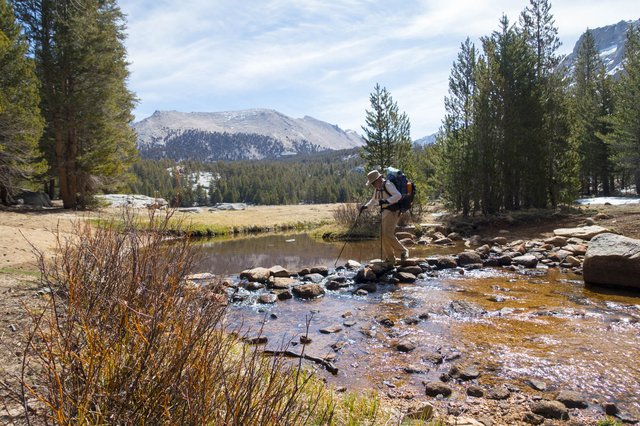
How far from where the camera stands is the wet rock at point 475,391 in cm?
465

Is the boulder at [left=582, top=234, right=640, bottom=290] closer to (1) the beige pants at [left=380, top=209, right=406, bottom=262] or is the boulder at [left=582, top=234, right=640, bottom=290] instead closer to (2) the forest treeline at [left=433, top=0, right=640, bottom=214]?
(1) the beige pants at [left=380, top=209, right=406, bottom=262]

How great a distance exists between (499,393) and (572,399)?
78cm

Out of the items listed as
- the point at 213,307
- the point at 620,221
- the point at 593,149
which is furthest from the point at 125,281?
the point at 593,149

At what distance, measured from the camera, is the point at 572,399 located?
4.44m

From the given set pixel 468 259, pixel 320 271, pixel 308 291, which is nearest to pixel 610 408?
pixel 308 291

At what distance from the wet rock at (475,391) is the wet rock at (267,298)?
17.7ft

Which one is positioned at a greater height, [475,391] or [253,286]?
[253,286]

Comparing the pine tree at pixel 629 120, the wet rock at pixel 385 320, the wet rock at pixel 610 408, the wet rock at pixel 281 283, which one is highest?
the pine tree at pixel 629 120

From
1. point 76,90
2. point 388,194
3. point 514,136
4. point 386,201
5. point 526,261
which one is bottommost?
Result: point 526,261

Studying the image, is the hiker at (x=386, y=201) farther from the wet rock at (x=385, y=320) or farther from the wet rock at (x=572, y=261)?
the wet rock at (x=572, y=261)

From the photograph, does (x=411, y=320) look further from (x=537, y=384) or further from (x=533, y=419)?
(x=533, y=419)

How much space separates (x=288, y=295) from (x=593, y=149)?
37.1 metres

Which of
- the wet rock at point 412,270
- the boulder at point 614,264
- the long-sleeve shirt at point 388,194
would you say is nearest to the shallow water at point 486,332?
the boulder at point 614,264

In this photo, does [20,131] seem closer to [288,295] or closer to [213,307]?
[288,295]
